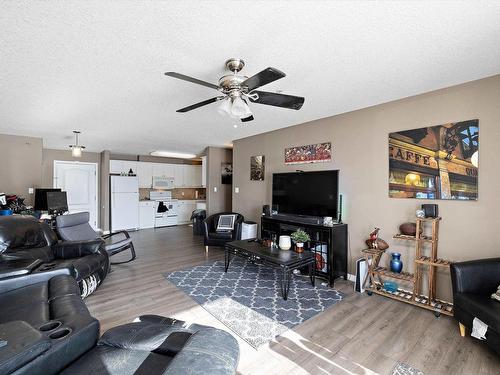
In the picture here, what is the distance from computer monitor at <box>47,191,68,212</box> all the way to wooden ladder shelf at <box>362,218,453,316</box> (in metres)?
5.78

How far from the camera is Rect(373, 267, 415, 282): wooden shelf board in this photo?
9.25 feet

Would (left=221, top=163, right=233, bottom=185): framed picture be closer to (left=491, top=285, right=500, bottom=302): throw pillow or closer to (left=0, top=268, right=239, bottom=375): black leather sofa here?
(left=0, top=268, right=239, bottom=375): black leather sofa

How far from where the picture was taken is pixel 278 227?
13.4ft

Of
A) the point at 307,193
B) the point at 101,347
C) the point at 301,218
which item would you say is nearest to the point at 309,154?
the point at 307,193

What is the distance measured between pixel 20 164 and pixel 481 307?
7301mm

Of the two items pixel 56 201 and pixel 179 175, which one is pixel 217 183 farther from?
pixel 56 201

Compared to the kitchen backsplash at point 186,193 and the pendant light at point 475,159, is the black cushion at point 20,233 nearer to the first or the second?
the kitchen backsplash at point 186,193

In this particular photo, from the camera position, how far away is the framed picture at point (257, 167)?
4992mm

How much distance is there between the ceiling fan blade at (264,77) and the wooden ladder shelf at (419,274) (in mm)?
2253

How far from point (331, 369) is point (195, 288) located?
74.2 inches

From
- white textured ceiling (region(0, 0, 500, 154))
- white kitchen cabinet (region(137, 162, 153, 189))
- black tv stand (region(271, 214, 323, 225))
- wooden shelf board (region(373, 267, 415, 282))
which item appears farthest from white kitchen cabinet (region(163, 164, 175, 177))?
wooden shelf board (region(373, 267, 415, 282))

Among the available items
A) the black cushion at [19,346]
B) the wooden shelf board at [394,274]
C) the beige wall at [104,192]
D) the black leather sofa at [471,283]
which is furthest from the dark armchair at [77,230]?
the black leather sofa at [471,283]

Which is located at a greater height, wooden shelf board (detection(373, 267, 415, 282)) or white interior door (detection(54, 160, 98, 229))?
white interior door (detection(54, 160, 98, 229))

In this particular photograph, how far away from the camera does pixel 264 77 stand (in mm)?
1733
